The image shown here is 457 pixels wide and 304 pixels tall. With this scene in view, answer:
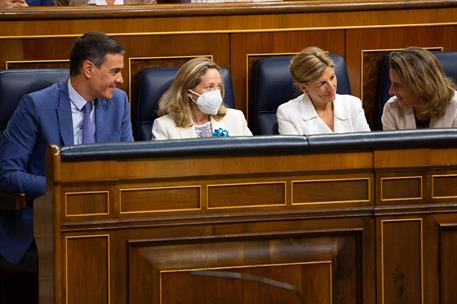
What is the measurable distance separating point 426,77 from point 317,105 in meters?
0.47

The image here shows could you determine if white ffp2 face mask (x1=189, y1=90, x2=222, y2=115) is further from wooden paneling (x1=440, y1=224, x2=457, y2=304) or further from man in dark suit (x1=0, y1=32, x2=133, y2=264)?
wooden paneling (x1=440, y1=224, x2=457, y2=304)

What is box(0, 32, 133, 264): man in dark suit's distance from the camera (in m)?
3.89

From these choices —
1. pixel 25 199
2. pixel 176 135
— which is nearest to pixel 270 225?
pixel 25 199

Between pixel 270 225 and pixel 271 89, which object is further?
pixel 271 89

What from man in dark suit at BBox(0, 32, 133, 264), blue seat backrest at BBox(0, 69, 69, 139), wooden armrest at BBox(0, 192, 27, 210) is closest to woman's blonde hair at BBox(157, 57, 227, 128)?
man in dark suit at BBox(0, 32, 133, 264)

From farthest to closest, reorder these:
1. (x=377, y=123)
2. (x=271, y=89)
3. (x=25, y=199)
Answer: (x=377, y=123)
(x=271, y=89)
(x=25, y=199)

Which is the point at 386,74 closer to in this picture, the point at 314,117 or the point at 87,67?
the point at 314,117

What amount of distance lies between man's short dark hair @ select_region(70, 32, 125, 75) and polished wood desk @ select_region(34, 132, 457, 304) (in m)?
0.93

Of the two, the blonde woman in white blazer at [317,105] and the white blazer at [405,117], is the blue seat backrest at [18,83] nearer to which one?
the blonde woman in white blazer at [317,105]

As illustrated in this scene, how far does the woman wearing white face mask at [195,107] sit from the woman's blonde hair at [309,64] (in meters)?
0.32

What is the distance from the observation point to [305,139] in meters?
3.26

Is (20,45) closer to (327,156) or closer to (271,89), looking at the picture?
(271,89)

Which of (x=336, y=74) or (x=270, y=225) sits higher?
(x=336, y=74)

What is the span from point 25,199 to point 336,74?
5.42 feet
